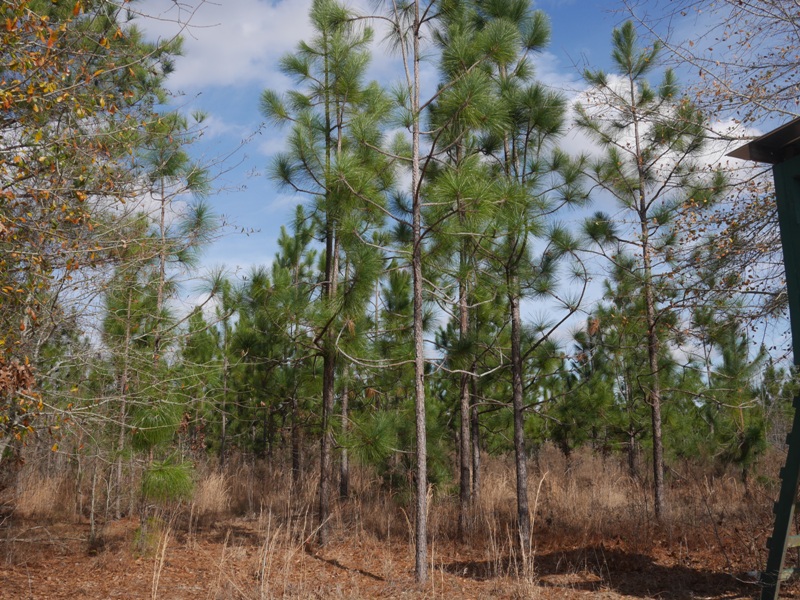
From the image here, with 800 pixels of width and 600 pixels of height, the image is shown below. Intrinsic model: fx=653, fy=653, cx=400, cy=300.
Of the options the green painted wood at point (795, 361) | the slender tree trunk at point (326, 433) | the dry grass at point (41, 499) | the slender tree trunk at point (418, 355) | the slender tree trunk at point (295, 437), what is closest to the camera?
the green painted wood at point (795, 361)

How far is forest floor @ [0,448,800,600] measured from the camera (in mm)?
5883

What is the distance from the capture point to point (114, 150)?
5.84m

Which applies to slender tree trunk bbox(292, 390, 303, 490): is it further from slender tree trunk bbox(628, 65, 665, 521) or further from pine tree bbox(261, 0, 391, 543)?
slender tree trunk bbox(628, 65, 665, 521)

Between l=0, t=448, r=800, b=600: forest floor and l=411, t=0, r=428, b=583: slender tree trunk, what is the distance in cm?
38

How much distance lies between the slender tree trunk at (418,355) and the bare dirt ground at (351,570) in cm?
21

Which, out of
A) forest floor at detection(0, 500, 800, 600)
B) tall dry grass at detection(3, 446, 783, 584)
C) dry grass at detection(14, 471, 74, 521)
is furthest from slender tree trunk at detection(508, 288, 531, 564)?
dry grass at detection(14, 471, 74, 521)

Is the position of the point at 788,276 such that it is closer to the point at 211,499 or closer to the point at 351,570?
the point at 351,570

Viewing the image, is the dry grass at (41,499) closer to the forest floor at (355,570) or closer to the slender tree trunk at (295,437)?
the forest floor at (355,570)

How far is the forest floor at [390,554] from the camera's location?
5.88 meters

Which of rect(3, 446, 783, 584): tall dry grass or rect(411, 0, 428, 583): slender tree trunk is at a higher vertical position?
rect(411, 0, 428, 583): slender tree trunk

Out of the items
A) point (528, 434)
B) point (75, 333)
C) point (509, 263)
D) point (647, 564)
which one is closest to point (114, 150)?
point (75, 333)

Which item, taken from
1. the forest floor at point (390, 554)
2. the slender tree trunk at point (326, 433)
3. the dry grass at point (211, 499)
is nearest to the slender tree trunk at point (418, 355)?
the forest floor at point (390, 554)

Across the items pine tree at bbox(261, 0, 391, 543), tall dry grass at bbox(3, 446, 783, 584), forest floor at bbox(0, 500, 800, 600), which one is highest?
pine tree at bbox(261, 0, 391, 543)

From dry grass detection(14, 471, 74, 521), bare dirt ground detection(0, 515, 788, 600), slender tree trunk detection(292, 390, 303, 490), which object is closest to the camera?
bare dirt ground detection(0, 515, 788, 600)
